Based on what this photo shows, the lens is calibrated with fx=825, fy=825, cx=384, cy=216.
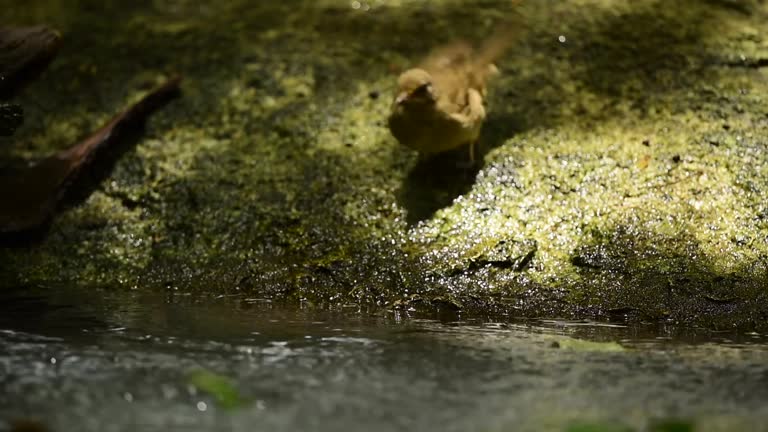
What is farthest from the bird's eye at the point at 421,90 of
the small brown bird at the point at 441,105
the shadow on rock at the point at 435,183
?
the shadow on rock at the point at 435,183

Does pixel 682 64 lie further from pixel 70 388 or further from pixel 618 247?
pixel 70 388

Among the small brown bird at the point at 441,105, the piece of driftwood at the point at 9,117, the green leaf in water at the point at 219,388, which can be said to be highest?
the small brown bird at the point at 441,105

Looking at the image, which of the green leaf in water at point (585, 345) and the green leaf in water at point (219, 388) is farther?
the green leaf in water at point (585, 345)

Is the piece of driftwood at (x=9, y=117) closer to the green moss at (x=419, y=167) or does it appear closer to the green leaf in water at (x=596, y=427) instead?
the green moss at (x=419, y=167)

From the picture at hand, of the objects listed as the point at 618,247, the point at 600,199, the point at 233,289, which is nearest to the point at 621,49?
the point at 600,199

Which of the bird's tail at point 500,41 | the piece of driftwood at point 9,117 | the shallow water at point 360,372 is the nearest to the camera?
the shallow water at point 360,372

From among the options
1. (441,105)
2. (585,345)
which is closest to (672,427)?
(585,345)

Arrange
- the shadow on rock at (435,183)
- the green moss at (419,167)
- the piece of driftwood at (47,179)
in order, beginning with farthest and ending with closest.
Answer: the piece of driftwood at (47,179), the shadow on rock at (435,183), the green moss at (419,167)
